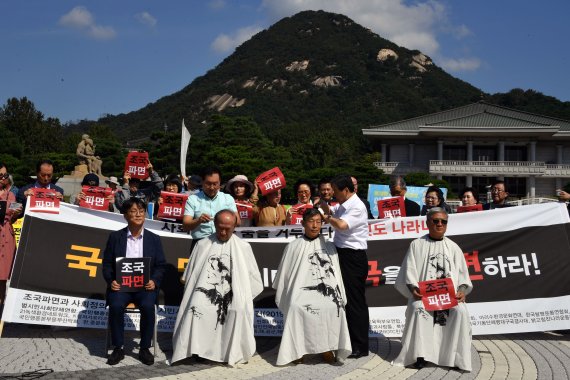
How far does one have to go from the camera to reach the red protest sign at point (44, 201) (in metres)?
6.38

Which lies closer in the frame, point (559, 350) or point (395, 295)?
point (559, 350)

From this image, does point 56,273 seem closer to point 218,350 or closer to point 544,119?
point 218,350

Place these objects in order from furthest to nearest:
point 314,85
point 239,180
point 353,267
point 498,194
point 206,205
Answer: point 314,85 → point 498,194 → point 239,180 → point 206,205 → point 353,267

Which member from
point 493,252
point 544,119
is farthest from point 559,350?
point 544,119

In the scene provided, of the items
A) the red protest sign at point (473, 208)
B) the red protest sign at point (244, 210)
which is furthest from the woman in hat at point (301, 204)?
the red protest sign at point (473, 208)

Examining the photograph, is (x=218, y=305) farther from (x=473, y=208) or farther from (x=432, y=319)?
(x=473, y=208)

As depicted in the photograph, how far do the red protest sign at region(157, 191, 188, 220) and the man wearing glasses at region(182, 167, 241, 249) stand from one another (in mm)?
1006

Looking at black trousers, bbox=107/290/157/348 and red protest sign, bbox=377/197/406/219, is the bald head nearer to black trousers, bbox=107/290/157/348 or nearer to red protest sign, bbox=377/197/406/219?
black trousers, bbox=107/290/157/348

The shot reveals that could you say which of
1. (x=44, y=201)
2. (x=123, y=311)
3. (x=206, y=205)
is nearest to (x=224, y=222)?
(x=206, y=205)

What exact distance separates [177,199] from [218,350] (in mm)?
2231

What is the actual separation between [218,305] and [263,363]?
2.28 feet

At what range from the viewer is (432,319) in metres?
5.32

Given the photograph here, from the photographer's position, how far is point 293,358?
17.4ft

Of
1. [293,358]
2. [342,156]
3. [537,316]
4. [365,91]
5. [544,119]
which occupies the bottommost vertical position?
[293,358]
